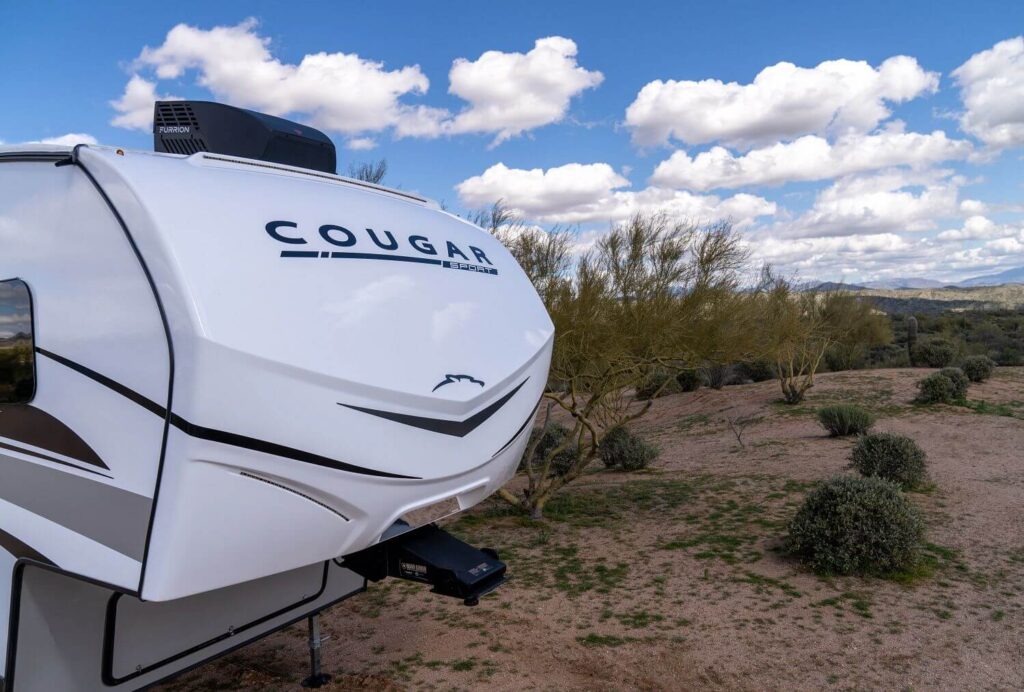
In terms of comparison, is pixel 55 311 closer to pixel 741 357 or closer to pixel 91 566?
pixel 91 566

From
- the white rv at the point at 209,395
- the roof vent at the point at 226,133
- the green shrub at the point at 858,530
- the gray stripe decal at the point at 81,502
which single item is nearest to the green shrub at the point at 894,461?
the green shrub at the point at 858,530

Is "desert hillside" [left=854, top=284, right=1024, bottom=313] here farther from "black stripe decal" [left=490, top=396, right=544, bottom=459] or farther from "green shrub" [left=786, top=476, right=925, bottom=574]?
"black stripe decal" [left=490, top=396, right=544, bottom=459]

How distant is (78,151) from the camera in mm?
2516

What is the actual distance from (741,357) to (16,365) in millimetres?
8650

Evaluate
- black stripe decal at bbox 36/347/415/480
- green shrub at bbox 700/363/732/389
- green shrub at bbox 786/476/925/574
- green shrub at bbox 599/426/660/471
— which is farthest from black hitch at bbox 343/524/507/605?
green shrub at bbox 700/363/732/389

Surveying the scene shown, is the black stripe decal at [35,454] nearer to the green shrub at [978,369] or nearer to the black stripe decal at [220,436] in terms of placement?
the black stripe decal at [220,436]

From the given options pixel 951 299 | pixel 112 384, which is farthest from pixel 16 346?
pixel 951 299

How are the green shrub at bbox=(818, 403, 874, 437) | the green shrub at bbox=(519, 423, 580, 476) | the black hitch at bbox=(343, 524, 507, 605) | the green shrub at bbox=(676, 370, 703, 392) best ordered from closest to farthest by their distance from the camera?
1. the black hitch at bbox=(343, 524, 507, 605)
2. the green shrub at bbox=(519, 423, 580, 476)
3. the green shrub at bbox=(818, 403, 874, 437)
4. the green shrub at bbox=(676, 370, 703, 392)

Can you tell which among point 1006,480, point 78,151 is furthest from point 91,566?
point 1006,480

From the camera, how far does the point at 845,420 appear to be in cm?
1423

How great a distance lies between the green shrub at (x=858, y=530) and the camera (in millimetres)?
6637

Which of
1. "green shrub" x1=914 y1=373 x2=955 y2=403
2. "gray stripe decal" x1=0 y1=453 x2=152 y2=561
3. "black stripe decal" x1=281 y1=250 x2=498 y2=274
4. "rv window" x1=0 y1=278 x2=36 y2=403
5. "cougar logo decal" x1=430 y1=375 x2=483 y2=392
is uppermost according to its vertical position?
"black stripe decal" x1=281 y1=250 x2=498 y2=274

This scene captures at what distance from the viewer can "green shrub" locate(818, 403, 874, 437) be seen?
14.2 metres

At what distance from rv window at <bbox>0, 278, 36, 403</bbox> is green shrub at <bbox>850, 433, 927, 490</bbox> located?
9.87m
